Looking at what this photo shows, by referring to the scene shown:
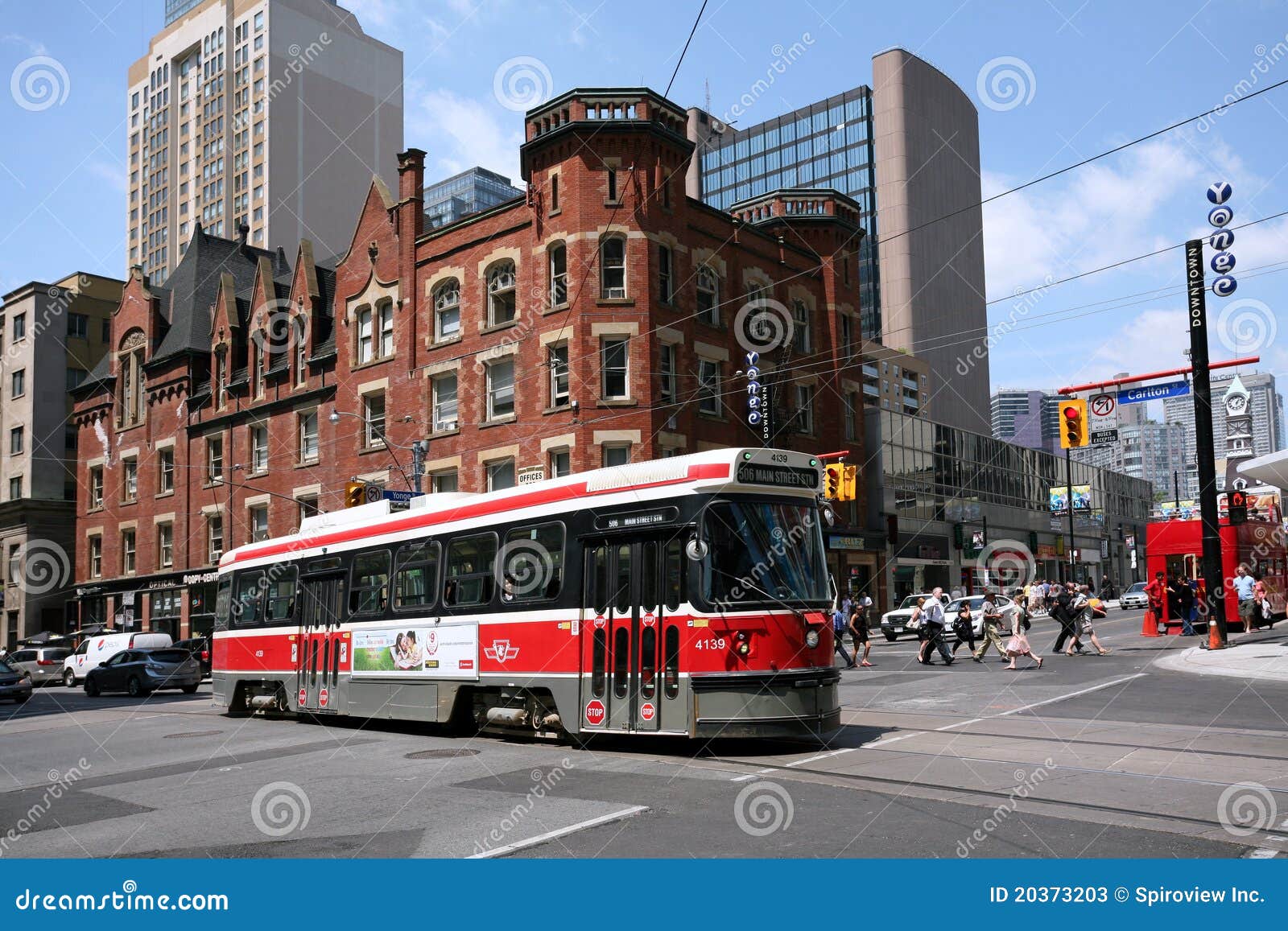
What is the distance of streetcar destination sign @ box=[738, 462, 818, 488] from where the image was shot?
12.4 meters

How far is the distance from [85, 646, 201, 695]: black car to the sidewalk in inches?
1002

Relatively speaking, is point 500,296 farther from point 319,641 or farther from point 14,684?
point 319,641

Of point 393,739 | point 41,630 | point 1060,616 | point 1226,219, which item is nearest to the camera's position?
point 393,739

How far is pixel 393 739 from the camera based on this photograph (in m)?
15.1

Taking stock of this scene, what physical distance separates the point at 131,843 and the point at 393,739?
6.87m

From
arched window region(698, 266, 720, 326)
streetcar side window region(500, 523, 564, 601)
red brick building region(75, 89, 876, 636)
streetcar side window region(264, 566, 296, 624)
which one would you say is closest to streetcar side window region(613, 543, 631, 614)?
streetcar side window region(500, 523, 564, 601)

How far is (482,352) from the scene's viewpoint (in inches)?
1474

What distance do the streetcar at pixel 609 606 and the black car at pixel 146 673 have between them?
1630 cm

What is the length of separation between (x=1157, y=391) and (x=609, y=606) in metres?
14.9

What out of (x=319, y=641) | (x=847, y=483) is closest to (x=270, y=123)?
(x=847, y=483)

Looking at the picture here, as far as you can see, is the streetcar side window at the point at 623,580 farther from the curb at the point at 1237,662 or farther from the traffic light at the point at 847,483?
the traffic light at the point at 847,483

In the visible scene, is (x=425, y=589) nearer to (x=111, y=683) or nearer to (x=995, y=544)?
(x=111, y=683)

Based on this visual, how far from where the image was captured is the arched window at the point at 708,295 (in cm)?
3853

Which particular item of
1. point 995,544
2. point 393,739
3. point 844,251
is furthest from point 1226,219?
point 995,544
